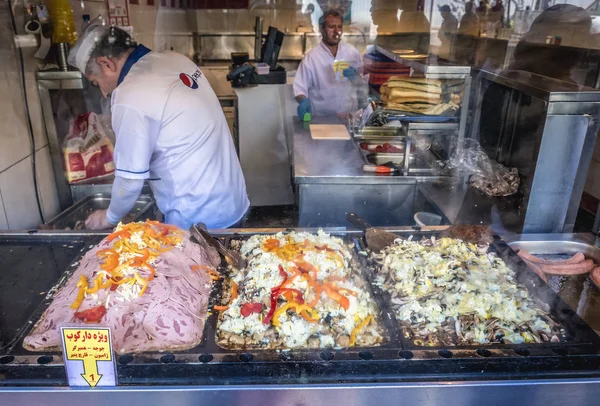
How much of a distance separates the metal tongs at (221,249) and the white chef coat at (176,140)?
0.70 metres

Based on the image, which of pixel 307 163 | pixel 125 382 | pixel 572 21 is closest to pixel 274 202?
pixel 307 163

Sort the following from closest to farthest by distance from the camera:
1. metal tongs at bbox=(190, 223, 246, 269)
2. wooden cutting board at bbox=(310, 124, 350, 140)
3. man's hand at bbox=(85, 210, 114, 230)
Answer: metal tongs at bbox=(190, 223, 246, 269)
man's hand at bbox=(85, 210, 114, 230)
wooden cutting board at bbox=(310, 124, 350, 140)

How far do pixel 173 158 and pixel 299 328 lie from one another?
1.44 m

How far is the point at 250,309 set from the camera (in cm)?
137

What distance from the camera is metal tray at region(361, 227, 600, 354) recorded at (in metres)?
Answer: 1.25

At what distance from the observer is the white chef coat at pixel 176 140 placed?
7.18 feet

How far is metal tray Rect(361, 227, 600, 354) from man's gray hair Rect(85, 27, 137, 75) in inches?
61.9

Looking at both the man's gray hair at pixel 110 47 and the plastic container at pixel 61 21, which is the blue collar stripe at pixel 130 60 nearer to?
the man's gray hair at pixel 110 47

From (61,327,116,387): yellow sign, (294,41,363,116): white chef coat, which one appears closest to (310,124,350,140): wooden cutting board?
(294,41,363,116): white chef coat

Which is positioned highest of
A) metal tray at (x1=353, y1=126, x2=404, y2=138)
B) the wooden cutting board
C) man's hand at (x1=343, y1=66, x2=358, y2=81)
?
man's hand at (x1=343, y1=66, x2=358, y2=81)

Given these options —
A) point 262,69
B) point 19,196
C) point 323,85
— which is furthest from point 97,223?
point 323,85

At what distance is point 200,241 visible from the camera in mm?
1684

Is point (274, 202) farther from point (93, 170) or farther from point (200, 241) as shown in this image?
point (200, 241)

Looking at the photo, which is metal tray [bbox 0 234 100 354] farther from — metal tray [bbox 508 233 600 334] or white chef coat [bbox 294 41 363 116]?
white chef coat [bbox 294 41 363 116]
